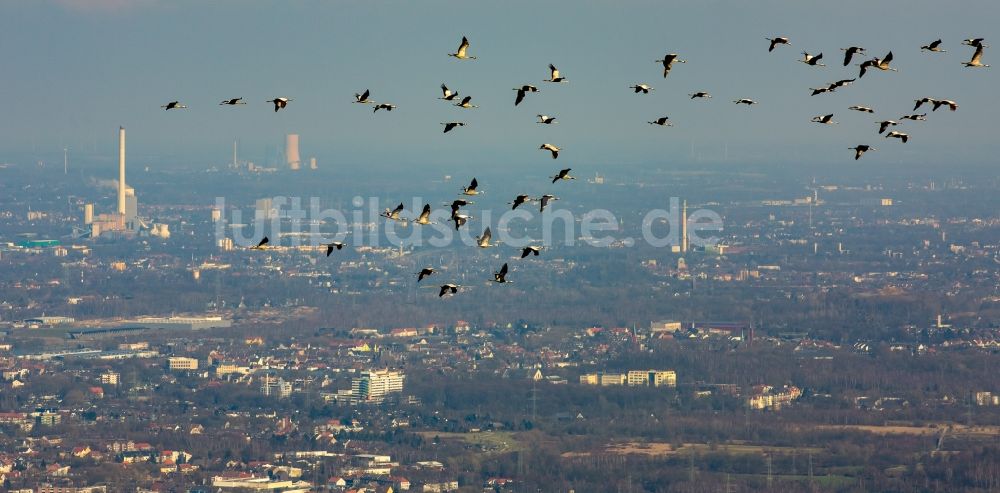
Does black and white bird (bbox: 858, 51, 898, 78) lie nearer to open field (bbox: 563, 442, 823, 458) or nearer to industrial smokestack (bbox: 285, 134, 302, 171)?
open field (bbox: 563, 442, 823, 458)

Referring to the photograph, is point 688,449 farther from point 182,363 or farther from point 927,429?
point 182,363

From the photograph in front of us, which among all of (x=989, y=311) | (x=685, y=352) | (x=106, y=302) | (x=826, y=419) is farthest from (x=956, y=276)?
(x=826, y=419)

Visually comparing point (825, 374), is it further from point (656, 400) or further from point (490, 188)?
point (490, 188)

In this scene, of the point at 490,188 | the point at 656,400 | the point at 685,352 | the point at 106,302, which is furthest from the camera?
the point at 490,188

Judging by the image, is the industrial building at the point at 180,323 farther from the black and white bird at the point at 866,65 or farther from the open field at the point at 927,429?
the black and white bird at the point at 866,65

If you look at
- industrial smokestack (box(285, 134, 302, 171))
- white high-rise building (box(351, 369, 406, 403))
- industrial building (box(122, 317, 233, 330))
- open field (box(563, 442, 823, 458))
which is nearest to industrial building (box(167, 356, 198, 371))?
white high-rise building (box(351, 369, 406, 403))

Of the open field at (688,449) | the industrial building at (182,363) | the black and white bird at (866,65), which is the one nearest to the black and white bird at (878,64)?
the black and white bird at (866,65)
